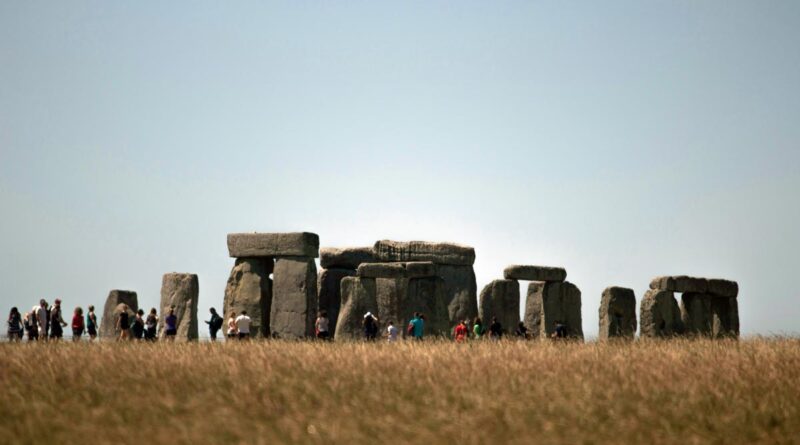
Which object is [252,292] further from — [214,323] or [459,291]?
[459,291]

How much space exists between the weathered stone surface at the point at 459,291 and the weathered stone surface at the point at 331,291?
2254 mm

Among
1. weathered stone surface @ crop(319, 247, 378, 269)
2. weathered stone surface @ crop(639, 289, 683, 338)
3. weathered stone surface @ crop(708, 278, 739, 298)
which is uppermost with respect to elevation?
weathered stone surface @ crop(319, 247, 378, 269)

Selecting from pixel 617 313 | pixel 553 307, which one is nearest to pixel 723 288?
pixel 617 313

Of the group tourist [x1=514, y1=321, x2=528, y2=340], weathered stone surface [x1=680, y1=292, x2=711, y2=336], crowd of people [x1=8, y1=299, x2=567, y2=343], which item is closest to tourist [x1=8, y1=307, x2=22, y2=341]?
crowd of people [x1=8, y1=299, x2=567, y2=343]

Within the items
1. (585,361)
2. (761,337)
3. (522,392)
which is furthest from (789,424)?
(761,337)

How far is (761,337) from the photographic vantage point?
85.3 ft

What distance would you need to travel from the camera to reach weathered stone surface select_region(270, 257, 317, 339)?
2755cm

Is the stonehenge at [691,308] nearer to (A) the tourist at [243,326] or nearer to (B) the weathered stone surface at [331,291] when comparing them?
(B) the weathered stone surface at [331,291]

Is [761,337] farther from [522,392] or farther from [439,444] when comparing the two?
[439,444]

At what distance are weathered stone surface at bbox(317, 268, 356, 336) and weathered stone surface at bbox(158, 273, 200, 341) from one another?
2.98 m

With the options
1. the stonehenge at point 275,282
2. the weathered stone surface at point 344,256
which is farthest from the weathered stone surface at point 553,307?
the stonehenge at point 275,282

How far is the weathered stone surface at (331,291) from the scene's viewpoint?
30.1 metres

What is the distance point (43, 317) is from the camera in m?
26.1

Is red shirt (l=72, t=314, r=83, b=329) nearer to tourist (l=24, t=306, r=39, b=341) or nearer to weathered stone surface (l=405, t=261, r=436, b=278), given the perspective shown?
tourist (l=24, t=306, r=39, b=341)
